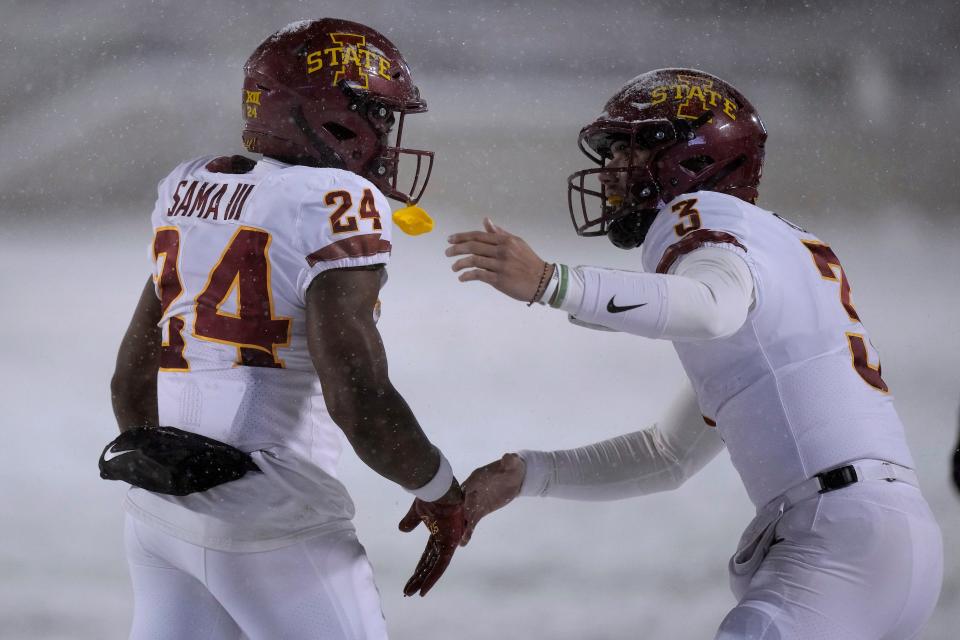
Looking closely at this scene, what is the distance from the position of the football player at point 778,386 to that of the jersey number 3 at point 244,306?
1.20 ft

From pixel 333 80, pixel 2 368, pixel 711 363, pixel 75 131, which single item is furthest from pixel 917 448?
pixel 75 131

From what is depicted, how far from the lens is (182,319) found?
80.5 inches

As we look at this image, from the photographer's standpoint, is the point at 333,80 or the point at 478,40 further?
the point at 478,40

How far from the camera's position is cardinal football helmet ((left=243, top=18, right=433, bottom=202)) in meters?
2.30

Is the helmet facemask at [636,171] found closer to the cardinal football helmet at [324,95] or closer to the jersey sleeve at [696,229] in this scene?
the jersey sleeve at [696,229]

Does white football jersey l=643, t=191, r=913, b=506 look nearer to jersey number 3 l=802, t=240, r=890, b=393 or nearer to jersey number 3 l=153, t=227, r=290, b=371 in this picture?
jersey number 3 l=802, t=240, r=890, b=393

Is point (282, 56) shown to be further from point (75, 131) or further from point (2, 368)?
point (75, 131)

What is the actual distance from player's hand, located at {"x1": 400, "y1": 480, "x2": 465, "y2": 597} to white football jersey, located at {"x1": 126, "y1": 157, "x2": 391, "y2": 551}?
21 centimetres

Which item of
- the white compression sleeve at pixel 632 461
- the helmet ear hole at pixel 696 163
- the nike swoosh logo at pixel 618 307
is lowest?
the white compression sleeve at pixel 632 461

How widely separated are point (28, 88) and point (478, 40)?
3030 mm

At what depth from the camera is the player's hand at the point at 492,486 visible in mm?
2725

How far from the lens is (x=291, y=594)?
1923 mm

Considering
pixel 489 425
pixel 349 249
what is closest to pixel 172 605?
pixel 349 249

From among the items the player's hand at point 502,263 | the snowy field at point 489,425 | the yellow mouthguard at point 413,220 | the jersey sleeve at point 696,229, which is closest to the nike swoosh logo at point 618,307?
the player's hand at point 502,263
